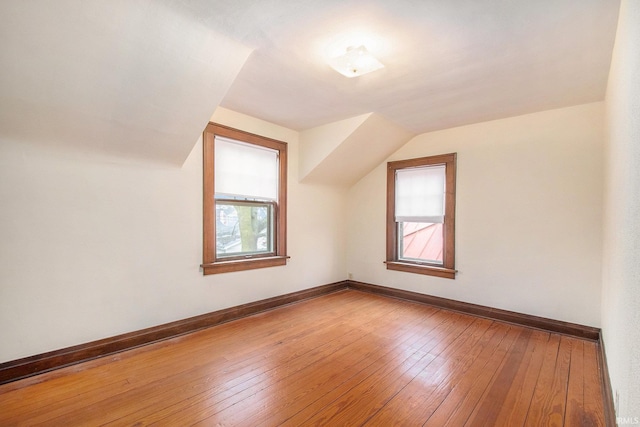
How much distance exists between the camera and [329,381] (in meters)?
2.15

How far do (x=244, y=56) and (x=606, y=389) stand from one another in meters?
3.49

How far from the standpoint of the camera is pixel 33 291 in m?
2.23

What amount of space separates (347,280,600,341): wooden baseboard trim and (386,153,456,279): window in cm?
35

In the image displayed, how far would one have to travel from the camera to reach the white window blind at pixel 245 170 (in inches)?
131

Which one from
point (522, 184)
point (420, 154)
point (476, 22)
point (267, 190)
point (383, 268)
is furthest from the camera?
point (383, 268)

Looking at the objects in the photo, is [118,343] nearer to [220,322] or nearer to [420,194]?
[220,322]

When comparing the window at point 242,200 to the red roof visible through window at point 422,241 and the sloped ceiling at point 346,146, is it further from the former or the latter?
the red roof visible through window at point 422,241

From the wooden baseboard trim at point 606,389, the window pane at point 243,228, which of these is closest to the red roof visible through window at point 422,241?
the wooden baseboard trim at point 606,389

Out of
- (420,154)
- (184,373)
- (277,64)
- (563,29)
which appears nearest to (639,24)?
(563,29)

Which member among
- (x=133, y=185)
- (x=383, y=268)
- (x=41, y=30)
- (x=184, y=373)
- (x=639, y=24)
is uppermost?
(x=41, y=30)

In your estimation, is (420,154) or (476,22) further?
(420,154)

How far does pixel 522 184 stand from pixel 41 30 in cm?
433

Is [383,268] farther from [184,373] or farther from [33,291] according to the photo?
[33,291]

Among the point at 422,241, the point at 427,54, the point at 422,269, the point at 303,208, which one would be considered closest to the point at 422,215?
the point at 422,241
